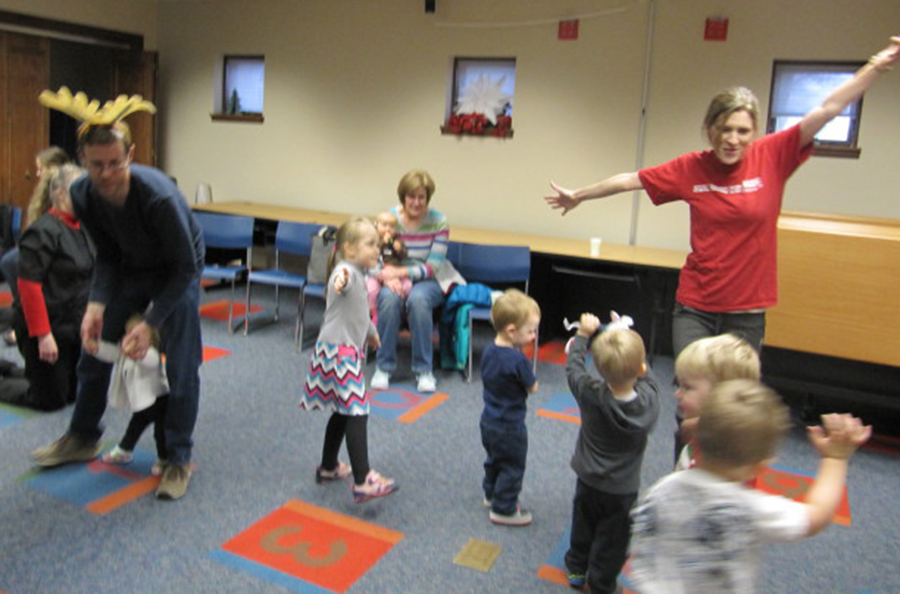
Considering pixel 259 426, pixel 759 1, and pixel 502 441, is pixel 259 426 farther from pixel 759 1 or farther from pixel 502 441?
pixel 759 1

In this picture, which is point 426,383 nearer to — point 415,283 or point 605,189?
point 415,283

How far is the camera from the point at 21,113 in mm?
6969

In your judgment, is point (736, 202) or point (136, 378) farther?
point (136, 378)

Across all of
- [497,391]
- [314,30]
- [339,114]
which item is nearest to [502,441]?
[497,391]

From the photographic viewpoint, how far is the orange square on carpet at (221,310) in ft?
19.1

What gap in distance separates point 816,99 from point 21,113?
261 inches

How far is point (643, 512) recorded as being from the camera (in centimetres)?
146

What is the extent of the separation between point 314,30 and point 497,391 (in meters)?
5.16

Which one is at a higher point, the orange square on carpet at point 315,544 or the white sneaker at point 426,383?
the white sneaker at point 426,383

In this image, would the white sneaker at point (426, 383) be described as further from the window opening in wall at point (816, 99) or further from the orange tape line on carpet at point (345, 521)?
the window opening in wall at point (816, 99)

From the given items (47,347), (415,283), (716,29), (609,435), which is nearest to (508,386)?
(609,435)

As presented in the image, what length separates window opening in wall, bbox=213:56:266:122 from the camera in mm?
7320

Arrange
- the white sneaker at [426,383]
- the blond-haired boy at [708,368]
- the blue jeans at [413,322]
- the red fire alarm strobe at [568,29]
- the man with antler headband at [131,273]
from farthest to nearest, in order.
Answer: the red fire alarm strobe at [568,29] < the blue jeans at [413,322] < the white sneaker at [426,383] < the man with antler headband at [131,273] < the blond-haired boy at [708,368]

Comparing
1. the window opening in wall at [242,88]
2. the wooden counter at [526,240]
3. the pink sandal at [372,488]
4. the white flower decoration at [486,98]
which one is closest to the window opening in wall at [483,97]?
the white flower decoration at [486,98]
